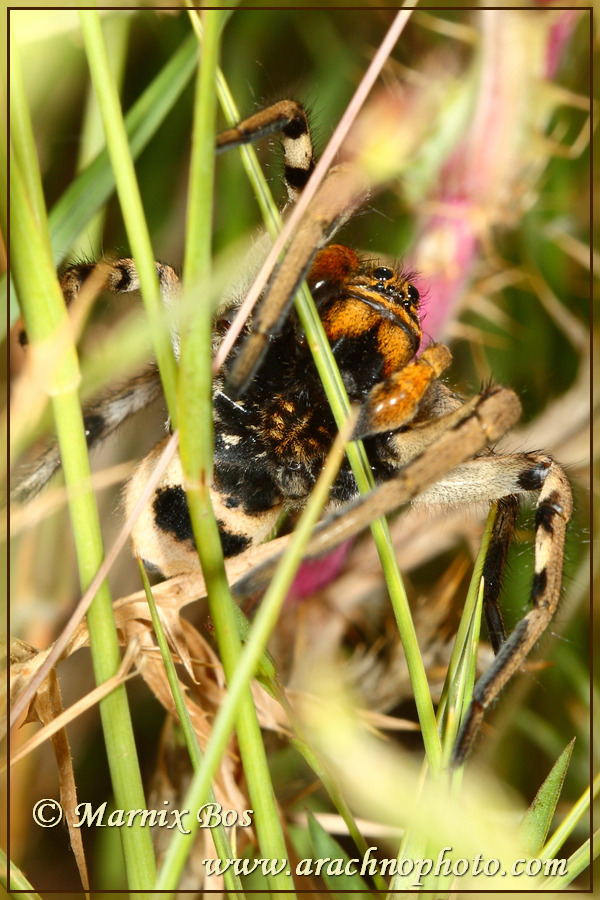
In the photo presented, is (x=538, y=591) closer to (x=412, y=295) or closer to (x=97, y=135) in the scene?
(x=412, y=295)

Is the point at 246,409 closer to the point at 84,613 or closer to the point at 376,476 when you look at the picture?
the point at 376,476

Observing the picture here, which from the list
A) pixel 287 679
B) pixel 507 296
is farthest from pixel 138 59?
pixel 287 679

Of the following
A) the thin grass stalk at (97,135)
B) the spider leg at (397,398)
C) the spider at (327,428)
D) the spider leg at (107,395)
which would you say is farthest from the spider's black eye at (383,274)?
the thin grass stalk at (97,135)

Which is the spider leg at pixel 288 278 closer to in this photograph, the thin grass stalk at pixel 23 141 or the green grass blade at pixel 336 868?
the thin grass stalk at pixel 23 141

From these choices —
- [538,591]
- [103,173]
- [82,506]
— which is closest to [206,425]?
[82,506]

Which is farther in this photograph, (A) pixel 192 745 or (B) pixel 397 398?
(B) pixel 397 398

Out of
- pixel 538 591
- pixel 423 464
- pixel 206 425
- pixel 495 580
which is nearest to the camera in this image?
pixel 206 425

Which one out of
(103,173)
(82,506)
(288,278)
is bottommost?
(82,506)

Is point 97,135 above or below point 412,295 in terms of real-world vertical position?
above
